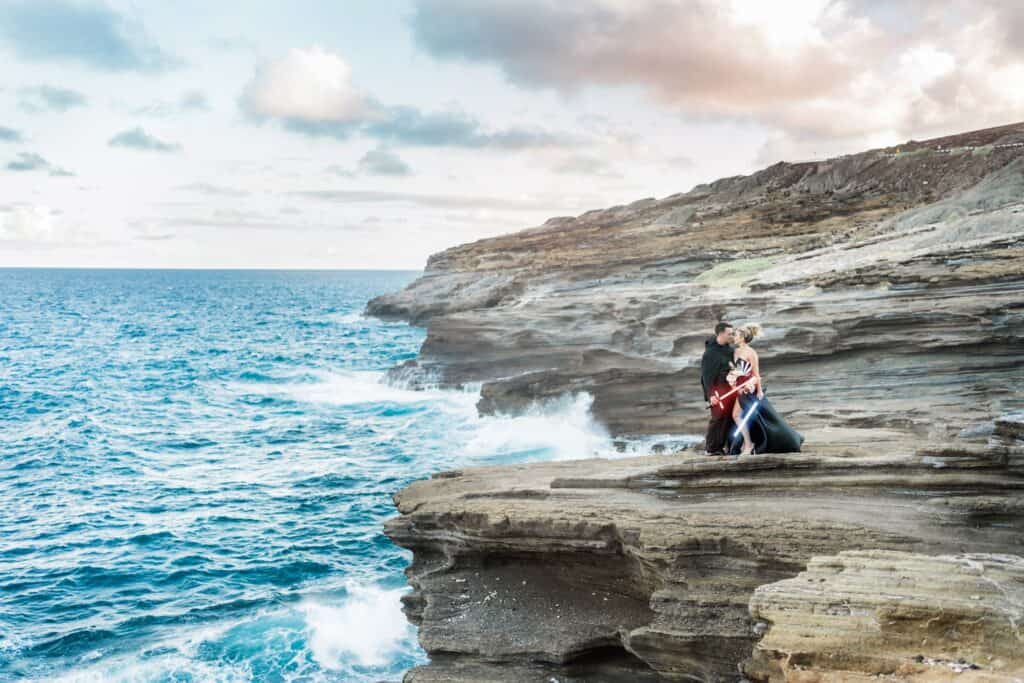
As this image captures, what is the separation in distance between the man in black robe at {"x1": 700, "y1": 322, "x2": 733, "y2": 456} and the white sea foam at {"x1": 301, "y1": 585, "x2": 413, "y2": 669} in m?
7.57

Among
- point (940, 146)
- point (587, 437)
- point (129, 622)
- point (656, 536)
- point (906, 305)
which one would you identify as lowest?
point (129, 622)

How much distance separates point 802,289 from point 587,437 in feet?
31.0

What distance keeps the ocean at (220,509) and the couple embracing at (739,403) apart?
293 inches

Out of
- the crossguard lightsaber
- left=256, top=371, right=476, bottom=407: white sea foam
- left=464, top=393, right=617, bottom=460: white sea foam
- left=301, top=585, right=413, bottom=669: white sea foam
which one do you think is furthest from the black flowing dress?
left=256, top=371, right=476, bottom=407: white sea foam

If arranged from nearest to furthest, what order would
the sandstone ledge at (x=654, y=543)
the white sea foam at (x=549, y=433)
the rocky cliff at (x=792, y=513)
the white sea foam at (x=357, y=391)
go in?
the rocky cliff at (x=792, y=513) < the sandstone ledge at (x=654, y=543) < the white sea foam at (x=549, y=433) < the white sea foam at (x=357, y=391)

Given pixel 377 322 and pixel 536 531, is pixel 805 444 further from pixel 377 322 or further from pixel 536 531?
pixel 377 322

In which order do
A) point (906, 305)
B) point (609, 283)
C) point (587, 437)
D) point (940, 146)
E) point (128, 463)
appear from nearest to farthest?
point (906, 305) < point (587, 437) < point (128, 463) < point (609, 283) < point (940, 146)

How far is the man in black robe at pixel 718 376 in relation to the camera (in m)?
12.5

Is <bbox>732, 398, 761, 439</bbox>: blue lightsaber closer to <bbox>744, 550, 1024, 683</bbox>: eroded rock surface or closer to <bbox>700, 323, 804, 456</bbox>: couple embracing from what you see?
<bbox>700, 323, 804, 456</bbox>: couple embracing

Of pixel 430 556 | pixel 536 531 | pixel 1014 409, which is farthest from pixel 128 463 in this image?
pixel 1014 409

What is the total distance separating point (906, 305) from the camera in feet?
76.5

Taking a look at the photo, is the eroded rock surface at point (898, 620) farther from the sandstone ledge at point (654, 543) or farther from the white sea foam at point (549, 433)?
the white sea foam at point (549, 433)

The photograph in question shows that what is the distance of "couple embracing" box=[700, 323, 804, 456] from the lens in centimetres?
1200

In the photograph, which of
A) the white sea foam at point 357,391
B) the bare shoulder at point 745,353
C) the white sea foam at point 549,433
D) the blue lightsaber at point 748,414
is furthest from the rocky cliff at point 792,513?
the white sea foam at point 357,391
